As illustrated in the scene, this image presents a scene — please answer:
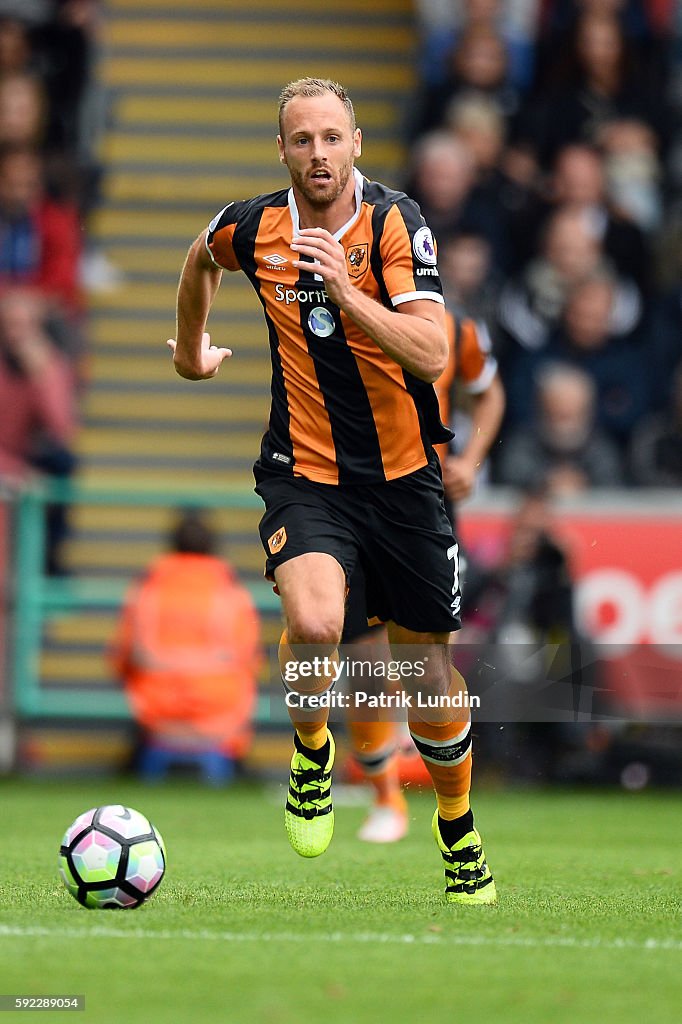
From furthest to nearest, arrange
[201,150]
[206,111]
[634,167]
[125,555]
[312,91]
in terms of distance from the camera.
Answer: [206,111], [201,150], [125,555], [634,167], [312,91]

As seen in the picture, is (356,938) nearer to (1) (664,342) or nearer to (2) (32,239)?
(1) (664,342)

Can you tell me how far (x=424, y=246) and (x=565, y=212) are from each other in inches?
307

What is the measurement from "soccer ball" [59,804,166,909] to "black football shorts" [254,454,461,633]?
88 cm

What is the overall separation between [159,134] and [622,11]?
439 centimetres

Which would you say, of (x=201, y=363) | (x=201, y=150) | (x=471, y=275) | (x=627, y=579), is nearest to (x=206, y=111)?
(x=201, y=150)

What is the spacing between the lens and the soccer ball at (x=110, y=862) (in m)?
5.25

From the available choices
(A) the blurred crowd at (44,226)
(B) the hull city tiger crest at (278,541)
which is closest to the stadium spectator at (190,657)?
(A) the blurred crowd at (44,226)

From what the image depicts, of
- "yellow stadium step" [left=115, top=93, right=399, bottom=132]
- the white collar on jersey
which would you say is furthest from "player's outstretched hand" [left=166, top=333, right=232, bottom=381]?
"yellow stadium step" [left=115, top=93, right=399, bottom=132]

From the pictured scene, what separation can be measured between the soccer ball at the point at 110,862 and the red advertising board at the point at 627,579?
607 cm

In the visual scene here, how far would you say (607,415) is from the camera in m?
12.4

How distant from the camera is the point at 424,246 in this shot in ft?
18.1

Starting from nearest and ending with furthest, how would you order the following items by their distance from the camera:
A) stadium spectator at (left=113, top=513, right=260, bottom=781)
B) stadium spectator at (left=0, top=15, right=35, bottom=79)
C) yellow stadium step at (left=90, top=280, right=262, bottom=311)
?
stadium spectator at (left=113, top=513, right=260, bottom=781), stadium spectator at (left=0, top=15, right=35, bottom=79), yellow stadium step at (left=90, top=280, right=262, bottom=311)

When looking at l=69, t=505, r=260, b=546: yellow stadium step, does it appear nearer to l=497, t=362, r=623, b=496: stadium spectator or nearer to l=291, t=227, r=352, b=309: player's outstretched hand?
l=497, t=362, r=623, b=496: stadium spectator

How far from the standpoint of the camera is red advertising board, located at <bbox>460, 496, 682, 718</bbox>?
11281mm
